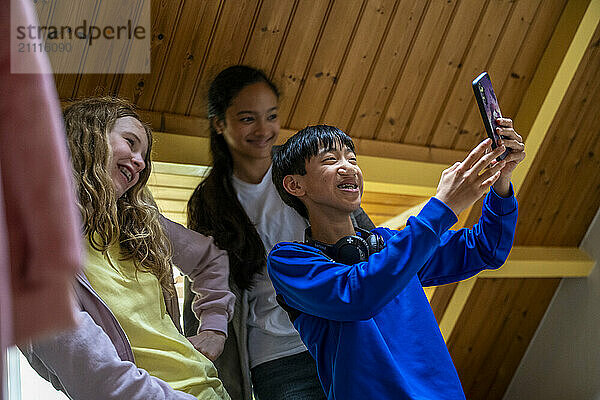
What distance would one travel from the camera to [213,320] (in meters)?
1.77

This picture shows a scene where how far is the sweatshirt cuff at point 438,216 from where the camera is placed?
1.43 m

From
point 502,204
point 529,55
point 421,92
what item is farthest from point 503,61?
point 502,204

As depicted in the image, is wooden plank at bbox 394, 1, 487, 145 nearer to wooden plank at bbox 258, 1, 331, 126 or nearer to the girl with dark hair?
wooden plank at bbox 258, 1, 331, 126

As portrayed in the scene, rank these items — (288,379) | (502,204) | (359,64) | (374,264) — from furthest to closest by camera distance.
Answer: (359,64)
(288,379)
(502,204)
(374,264)

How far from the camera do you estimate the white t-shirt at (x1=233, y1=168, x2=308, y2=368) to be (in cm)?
196

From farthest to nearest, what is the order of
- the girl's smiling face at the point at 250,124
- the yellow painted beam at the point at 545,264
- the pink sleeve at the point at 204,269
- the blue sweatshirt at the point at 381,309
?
the yellow painted beam at the point at 545,264 → the girl's smiling face at the point at 250,124 → the pink sleeve at the point at 204,269 → the blue sweatshirt at the point at 381,309

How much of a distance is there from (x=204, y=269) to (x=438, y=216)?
28.4 inches

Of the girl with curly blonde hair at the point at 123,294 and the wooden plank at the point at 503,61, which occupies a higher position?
the wooden plank at the point at 503,61

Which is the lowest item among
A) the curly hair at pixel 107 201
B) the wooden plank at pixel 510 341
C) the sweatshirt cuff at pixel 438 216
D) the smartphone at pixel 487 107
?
the wooden plank at pixel 510 341

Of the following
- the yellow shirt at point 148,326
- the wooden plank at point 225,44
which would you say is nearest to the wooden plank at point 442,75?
the wooden plank at point 225,44

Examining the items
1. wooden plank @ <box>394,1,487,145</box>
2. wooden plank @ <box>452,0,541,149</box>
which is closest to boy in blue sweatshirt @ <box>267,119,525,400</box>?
wooden plank @ <box>394,1,487,145</box>

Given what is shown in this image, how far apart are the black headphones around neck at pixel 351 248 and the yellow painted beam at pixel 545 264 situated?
70.5 inches

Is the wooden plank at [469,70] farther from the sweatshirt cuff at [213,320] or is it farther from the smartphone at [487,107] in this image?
the sweatshirt cuff at [213,320]

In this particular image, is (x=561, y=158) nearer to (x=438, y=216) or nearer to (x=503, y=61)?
(x=503, y=61)
